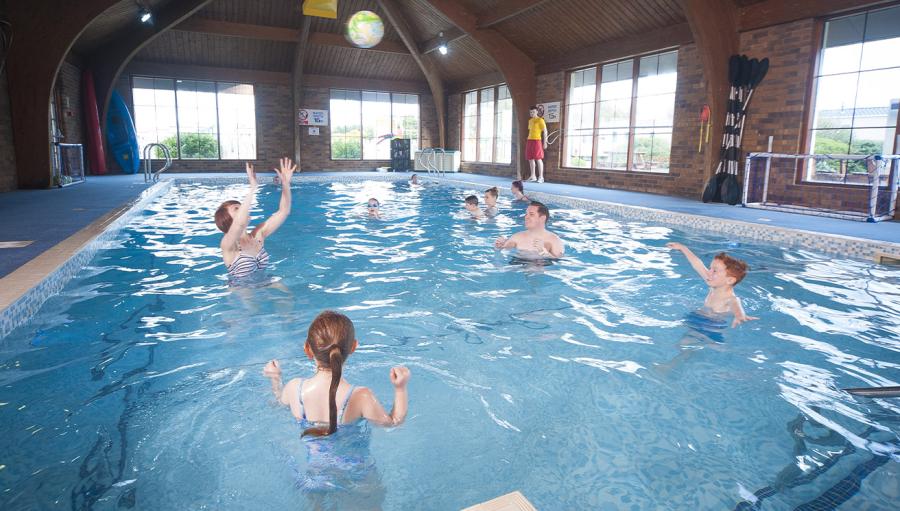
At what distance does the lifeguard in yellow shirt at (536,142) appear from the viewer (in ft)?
44.4

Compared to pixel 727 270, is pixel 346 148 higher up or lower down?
higher up

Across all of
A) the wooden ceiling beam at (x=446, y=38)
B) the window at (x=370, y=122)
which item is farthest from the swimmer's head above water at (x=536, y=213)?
the window at (x=370, y=122)

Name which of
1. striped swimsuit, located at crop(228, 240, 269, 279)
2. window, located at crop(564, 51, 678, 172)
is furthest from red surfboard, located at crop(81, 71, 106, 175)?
striped swimsuit, located at crop(228, 240, 269, 279)

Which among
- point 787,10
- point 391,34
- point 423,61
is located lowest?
point 787,10

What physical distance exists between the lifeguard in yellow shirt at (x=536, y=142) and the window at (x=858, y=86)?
20.4 feet

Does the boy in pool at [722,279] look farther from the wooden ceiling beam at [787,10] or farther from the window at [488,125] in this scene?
the window at [488,125]

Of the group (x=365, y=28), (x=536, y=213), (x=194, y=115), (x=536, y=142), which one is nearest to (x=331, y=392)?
(x=536, y=213)

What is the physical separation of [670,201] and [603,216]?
1717 millimetres

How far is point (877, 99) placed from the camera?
298 inches

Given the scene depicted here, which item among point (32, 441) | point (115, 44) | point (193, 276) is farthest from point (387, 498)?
point (115, 44)

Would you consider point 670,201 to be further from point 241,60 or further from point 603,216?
point 241,60

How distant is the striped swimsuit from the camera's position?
13.9ft

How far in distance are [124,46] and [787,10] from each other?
1514cm

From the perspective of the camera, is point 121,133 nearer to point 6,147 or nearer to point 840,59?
point 6,147
